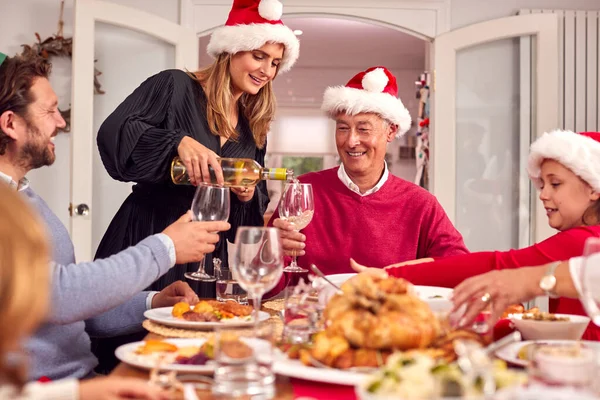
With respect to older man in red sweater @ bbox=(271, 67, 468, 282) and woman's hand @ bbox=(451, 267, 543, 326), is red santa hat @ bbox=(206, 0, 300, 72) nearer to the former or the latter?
older man in red sweater @ bbox=(271, 67, 468, 282)

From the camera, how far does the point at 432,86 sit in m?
4.60

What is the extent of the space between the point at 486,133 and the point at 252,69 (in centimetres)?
277

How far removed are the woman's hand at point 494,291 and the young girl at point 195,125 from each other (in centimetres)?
114

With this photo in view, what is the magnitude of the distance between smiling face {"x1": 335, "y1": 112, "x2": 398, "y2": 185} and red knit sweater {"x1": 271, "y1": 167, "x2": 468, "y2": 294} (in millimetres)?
86

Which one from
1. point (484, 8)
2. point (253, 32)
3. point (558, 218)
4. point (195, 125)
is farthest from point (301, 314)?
point (484, 8)

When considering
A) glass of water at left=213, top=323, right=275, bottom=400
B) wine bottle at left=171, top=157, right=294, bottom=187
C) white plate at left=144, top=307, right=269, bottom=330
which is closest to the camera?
glass of water at left=213, top=323, right=275, bottom=400

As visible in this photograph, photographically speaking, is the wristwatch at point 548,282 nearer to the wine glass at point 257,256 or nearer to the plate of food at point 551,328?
the plate of food at point 551,328

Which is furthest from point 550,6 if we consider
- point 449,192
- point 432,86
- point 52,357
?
point 52,357

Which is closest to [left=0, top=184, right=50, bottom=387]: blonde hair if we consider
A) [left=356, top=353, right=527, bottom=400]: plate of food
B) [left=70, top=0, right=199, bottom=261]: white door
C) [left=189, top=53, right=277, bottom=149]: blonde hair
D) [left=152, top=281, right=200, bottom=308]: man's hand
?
[left=356, top=353, right=527, bottom=400]: plate of food

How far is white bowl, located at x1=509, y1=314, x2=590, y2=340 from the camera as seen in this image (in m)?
1.26

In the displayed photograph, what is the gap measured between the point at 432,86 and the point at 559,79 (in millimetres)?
913

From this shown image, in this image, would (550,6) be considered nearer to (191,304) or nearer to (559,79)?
(559,79)

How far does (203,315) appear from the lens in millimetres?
1427

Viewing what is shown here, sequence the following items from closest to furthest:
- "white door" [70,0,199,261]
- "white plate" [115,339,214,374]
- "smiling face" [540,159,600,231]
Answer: "white plate" [115,339,214,374] → "smiling face" [540,159,600,231] → "white door" [70,0,199,261]
